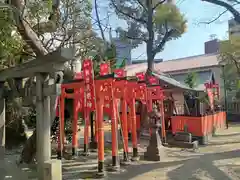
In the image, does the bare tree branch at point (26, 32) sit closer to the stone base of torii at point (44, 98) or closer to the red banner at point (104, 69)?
the stone base of torii at point (44, 98)

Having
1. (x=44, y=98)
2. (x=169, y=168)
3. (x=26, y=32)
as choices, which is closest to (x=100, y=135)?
(x=44, y=98)

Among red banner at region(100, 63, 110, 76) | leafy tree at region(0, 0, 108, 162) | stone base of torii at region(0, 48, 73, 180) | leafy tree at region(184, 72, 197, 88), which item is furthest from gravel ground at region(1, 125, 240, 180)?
leafy tree at region(184, 72, 197, 88)

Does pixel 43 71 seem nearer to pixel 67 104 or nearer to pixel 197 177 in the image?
pixel 197 177

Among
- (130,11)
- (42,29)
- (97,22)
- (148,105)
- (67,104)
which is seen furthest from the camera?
(130,11)

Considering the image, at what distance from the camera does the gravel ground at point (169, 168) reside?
8.23m

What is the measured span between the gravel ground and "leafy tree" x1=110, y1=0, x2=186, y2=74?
7715 millimetres

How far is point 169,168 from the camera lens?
9.26 metres

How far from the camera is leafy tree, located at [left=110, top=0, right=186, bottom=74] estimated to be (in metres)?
17.6

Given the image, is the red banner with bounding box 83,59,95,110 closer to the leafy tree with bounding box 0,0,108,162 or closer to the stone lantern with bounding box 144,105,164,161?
the leafy tree with bounding box 0,0,108,162

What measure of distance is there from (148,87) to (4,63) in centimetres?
773

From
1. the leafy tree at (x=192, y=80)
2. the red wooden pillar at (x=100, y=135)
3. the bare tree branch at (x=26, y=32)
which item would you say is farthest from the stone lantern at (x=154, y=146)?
the leafy tree at (x=192, y=80)

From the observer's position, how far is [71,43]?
31.0ft

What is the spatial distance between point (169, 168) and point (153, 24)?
36.4 feet

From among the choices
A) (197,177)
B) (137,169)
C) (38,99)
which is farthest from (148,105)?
(38,99)
